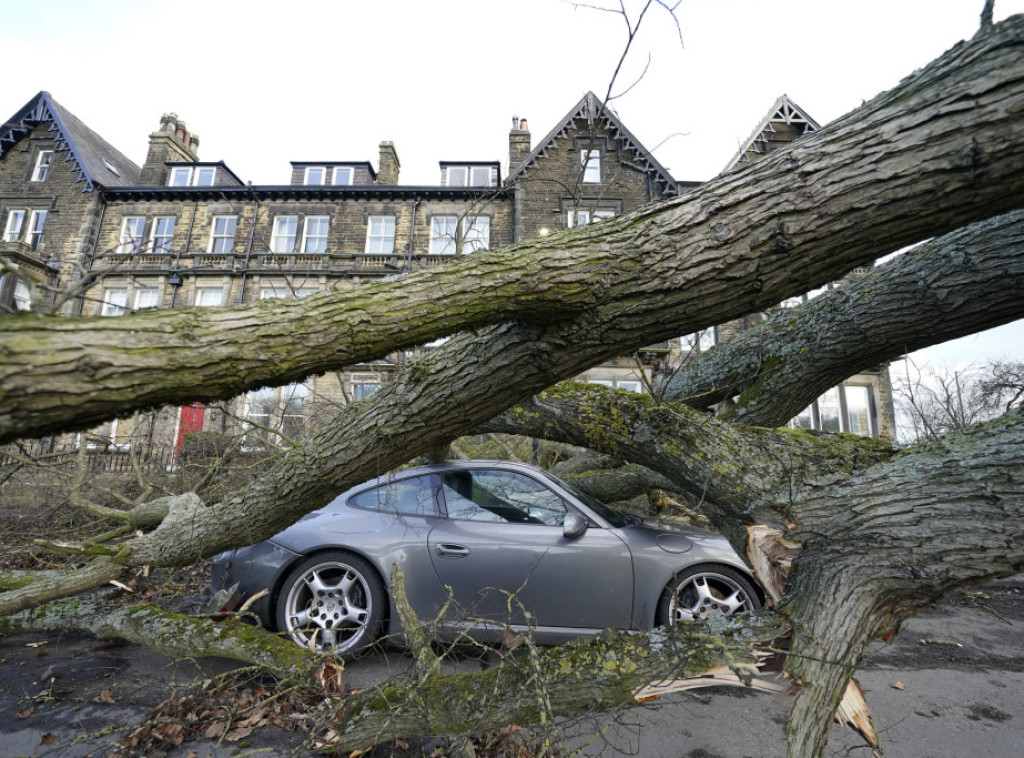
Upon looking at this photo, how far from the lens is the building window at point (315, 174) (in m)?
21.8

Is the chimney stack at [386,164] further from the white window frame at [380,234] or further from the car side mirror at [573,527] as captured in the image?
the car side mirror at [573,527]

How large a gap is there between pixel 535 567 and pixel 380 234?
17505mm

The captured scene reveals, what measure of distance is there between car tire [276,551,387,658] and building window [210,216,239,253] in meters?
18.6

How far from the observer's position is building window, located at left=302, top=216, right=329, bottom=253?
1933 cm

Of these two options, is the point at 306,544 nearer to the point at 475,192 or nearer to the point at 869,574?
the point at 869,574

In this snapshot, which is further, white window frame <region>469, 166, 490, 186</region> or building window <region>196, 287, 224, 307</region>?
white window frame <region>469, 166, 490, 186</region>

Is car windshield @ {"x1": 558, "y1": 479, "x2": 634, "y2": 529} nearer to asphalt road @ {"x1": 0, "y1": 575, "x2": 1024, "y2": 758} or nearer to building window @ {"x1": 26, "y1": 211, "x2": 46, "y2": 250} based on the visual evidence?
asphalt road @ {"x1": 0, "y1": 575, "x2": 1024, "y2": 758}

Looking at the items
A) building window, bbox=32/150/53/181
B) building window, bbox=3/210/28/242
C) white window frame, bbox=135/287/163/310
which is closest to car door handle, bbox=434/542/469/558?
white window frame, bbox=135/287/163/310

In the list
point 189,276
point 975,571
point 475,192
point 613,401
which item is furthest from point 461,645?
point 189,276

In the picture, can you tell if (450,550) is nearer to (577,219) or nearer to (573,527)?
(573,527)

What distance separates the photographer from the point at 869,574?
2051 mm

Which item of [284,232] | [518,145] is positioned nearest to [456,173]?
[518,145]

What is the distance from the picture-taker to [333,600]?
4109 mm

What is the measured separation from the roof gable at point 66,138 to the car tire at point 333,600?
72.6 feet
